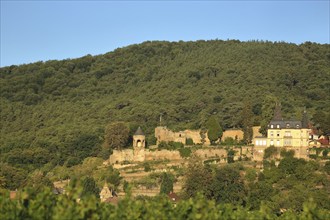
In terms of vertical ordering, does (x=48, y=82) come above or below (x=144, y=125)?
above

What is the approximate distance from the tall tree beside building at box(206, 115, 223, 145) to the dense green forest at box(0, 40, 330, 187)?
319cm

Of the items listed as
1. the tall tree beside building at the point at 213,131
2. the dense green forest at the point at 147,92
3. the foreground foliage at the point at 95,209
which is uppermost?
the dense green forest at the point at 147,92

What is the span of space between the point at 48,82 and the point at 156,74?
1769 cm

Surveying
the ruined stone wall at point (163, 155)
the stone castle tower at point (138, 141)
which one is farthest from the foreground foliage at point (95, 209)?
the stone castle tower at point (138, 141)

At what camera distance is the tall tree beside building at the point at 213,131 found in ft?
256

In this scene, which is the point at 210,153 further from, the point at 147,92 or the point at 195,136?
the point at 147,92

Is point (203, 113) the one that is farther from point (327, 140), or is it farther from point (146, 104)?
point (327, 140)

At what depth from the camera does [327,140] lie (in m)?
73.6

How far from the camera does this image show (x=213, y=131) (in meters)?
78.2

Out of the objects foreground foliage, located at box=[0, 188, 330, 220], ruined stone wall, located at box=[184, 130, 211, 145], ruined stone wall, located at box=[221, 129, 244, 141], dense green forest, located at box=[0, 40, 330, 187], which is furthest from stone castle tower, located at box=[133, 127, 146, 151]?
foreground foliage, located at box=[0, 188, 330, 220]

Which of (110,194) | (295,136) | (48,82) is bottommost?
(110,194)

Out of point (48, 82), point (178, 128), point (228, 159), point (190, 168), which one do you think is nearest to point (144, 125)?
point (178, 128)

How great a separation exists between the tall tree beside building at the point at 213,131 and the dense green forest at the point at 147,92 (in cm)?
319

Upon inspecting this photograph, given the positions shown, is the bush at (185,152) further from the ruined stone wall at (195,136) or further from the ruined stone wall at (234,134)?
the ruined stone wall at (234,134)
